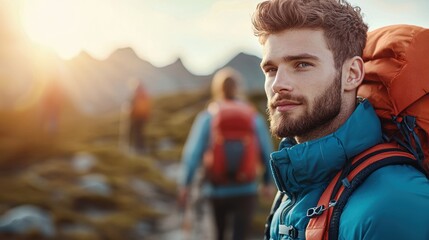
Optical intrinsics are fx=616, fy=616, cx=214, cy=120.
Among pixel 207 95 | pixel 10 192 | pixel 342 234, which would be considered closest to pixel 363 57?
pixel 342 234

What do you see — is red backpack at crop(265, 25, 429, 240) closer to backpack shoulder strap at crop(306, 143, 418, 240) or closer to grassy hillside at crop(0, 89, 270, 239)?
backpack shoulder strap at crop(306, 143, 418, 240)

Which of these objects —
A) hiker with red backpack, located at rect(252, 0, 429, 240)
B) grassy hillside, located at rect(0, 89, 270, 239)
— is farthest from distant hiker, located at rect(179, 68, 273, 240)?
grassy hillside, located at rect(0, 89, 270, 239)

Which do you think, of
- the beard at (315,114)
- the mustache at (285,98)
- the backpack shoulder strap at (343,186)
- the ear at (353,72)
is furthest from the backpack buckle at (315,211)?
the ear at (353,72)

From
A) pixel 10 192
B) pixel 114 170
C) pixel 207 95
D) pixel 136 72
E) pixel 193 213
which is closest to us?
pixel 193 213

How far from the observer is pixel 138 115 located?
75.5 ft

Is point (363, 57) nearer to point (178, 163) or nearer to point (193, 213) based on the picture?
point (193, 213)

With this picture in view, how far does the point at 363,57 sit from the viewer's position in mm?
2941

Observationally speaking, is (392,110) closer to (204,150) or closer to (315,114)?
(315,114)

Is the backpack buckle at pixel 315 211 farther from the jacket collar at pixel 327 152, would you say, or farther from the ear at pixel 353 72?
the ear at pixel 353 72

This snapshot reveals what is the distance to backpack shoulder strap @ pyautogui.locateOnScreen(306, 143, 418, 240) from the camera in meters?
2.38

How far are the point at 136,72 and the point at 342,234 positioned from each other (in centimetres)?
6725

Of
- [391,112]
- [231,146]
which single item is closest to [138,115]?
[231,146]

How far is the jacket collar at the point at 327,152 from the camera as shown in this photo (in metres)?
2.57

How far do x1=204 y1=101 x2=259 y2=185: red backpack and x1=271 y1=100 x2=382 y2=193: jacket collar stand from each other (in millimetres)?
5065
